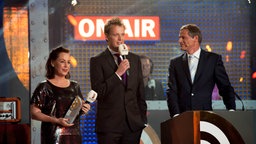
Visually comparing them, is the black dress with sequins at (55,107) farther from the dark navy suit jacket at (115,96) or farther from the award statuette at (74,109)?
the dark navy suit jacket at (115,96)

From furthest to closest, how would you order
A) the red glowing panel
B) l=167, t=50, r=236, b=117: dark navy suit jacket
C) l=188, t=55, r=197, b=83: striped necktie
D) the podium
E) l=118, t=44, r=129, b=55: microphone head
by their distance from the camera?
the red glowing panel
l=188, t=55, r=197, b=83: striped necktie
l=167, t=50, r=236, b=117: dark navy suit jacket
l=118, t=44, r=129, b=55: microphone head
the podium

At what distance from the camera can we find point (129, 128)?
16.8 feet

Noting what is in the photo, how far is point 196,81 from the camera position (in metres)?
5.70

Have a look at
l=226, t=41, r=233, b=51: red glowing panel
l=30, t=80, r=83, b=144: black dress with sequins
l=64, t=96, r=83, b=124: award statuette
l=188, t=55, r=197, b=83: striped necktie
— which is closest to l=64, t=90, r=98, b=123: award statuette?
l=64, t=96, r=83, b=124: award statuette

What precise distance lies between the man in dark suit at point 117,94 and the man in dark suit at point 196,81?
0.51 m

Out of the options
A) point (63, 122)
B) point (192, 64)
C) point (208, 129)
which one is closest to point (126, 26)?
point (192, 64)

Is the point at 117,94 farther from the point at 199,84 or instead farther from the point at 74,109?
the point at 199,84

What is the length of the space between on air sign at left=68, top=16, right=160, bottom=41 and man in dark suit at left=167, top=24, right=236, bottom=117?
2.81 ft

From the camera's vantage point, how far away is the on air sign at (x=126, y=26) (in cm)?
662

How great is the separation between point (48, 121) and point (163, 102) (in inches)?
69.5

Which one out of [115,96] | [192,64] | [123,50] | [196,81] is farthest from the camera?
[192,64]

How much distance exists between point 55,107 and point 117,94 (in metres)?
0.57

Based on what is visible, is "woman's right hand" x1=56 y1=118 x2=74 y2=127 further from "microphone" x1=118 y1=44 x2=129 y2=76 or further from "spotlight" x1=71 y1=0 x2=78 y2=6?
"spotlight" x1=71 y1=0 x2=78 y2=6

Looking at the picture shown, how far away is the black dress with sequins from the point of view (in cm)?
523
